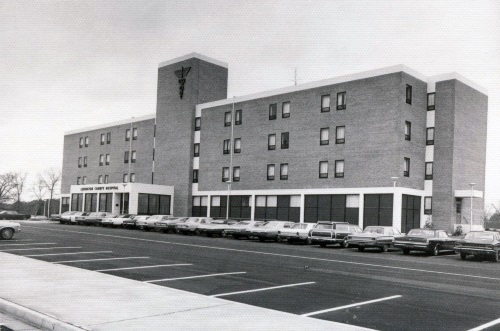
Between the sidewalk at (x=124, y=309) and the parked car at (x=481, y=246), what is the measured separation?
18095mm

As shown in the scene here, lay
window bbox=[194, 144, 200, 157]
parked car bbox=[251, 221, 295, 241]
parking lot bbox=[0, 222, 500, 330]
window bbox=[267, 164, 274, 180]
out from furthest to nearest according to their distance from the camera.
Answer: window bbox=[194, 144, 200, 157]
window bbox=[267, 164, 274, 180]
parked car bbox=[251, 221, 295, 241]
parking lot bbox=[0, 222, 500, 330]

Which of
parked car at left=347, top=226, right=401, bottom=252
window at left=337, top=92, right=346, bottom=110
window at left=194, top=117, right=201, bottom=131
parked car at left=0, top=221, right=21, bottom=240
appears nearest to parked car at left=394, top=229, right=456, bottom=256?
parked car at left=347, top=226, right=401, bottom=252

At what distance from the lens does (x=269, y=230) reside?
3334cm

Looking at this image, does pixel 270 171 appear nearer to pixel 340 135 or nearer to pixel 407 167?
pixel 340 135

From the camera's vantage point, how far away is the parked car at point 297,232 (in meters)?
31.6

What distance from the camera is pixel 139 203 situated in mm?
56562

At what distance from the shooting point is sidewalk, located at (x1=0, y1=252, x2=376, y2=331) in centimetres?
752

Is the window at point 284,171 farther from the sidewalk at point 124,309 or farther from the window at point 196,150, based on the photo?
the sidewalk at point 124,309

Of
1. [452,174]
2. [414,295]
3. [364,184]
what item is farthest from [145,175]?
[414,295]

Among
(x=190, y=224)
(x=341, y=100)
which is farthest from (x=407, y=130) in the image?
(x=190, y=224)

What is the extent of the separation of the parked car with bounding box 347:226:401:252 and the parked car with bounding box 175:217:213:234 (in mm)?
14994

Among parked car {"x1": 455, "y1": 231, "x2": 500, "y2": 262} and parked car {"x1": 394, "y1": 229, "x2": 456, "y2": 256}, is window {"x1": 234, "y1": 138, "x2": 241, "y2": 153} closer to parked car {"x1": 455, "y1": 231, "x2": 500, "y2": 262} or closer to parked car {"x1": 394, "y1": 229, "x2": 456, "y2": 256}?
parked car {"x1": 394, "y1": 229, "x2": 456, "y2": 256}

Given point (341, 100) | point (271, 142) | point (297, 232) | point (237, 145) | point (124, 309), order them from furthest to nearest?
1. point (237, 145)
2. point (271, 142)
3. point (341, 100)
4. point (297, 232)
5. point (124, 309)

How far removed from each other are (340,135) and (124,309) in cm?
3658
